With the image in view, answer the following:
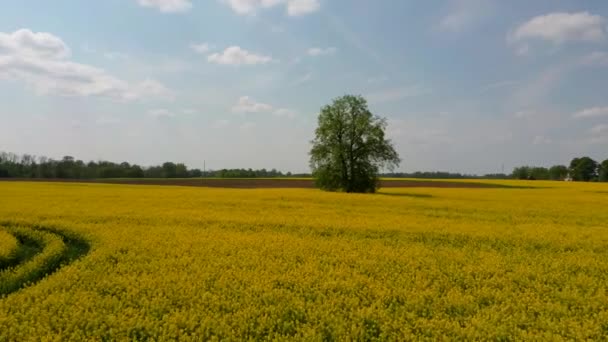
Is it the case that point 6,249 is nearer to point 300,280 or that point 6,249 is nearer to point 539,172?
point 300,280

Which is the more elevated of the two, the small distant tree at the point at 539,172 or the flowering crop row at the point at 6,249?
the small distant tree at the point at 539,172

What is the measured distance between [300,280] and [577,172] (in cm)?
13495

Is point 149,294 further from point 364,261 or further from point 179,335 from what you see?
point 364,261

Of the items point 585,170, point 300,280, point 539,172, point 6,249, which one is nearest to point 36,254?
point 6,249

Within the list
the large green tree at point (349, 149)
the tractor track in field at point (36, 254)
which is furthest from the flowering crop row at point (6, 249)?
the large green tree at point (349, 149)

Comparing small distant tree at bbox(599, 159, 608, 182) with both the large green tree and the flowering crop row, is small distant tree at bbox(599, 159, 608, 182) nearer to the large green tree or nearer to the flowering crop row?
the large green tree

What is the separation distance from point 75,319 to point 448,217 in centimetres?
1605

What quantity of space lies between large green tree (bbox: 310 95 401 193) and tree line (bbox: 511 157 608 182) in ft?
254

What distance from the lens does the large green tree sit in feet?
156

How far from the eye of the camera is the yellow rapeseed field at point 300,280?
6.48m

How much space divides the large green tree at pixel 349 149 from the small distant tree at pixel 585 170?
95089 mm

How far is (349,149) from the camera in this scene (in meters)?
47.8

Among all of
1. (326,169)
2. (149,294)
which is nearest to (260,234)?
(149,294)

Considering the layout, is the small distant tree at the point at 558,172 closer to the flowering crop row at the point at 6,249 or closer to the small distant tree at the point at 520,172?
the small distant tree at the point at 520,172
